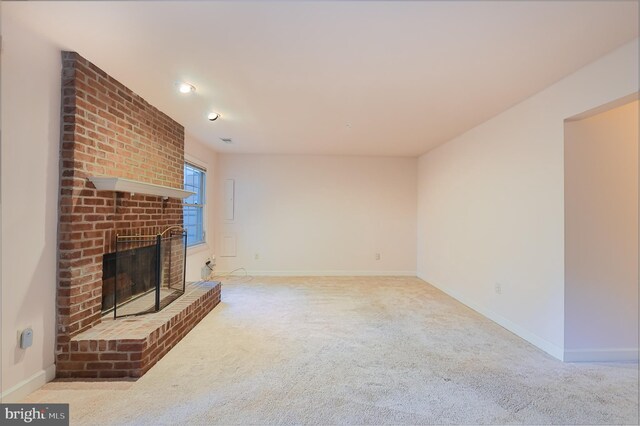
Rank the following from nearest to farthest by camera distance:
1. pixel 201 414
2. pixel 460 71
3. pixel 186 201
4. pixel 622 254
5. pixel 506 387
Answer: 1. pixel 201 414
2. pixel 506 387
3. pixel 460 71
4. pixel 622 254
5. pixel 186 201

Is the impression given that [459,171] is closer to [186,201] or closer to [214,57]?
[214,57]

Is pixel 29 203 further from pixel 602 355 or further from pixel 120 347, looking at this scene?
pixel 602 355

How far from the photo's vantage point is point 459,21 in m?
1.49

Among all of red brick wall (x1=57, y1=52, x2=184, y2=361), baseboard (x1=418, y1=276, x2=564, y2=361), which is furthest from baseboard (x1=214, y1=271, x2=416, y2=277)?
red brick wall (x1=57, y1=52, x2=184, y2=361)

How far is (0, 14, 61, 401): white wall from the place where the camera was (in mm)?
1505

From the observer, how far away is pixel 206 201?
4648mm

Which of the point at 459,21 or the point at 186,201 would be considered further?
the point at 186,201

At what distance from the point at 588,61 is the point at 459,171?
1.90 m

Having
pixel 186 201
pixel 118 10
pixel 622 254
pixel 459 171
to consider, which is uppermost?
pixel 118 10

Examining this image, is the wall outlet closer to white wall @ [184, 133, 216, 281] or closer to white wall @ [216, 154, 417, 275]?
white wall @ [184, 133, 216, 281]

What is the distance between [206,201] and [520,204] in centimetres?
430

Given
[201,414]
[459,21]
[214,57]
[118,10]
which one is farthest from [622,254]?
[118,10]

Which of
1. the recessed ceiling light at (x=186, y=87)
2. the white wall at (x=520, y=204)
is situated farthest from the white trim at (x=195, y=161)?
the white wall at (x=520, y=204)

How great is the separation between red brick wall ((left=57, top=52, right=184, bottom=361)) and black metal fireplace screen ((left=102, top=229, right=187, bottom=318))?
0.39 feet
